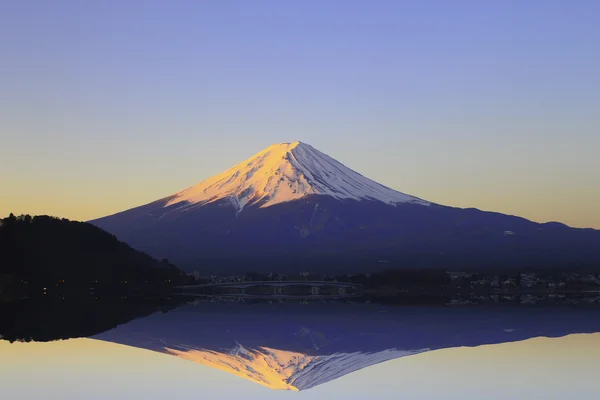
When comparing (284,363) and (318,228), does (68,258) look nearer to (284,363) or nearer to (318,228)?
(318,228)

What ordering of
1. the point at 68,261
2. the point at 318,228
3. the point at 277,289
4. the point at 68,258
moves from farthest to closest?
the point at 318,228, the point at 277,289, the point at 68,258, the point at 68,261

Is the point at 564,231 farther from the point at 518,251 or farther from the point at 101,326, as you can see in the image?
the point at 101,326

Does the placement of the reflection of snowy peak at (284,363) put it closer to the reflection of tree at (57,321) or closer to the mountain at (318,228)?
the reflection of tree at (57,321)

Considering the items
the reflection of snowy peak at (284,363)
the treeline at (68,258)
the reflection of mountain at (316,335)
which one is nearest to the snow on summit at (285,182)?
the treeline at (68,258)

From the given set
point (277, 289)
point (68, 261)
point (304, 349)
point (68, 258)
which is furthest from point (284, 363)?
point (277, 289)

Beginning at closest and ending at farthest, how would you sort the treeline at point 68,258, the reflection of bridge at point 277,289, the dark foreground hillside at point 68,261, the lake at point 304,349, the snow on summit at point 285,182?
the lake at point 304,349 → the dark foreground hillside at point 68,261 → the treeline at point 68,258 → the reflection of bridge at point 277,289 → the snow on summit at point 285,182

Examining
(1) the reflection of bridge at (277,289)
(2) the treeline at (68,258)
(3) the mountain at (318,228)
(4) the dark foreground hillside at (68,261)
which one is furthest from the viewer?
(3) the mountain at (318,228)
